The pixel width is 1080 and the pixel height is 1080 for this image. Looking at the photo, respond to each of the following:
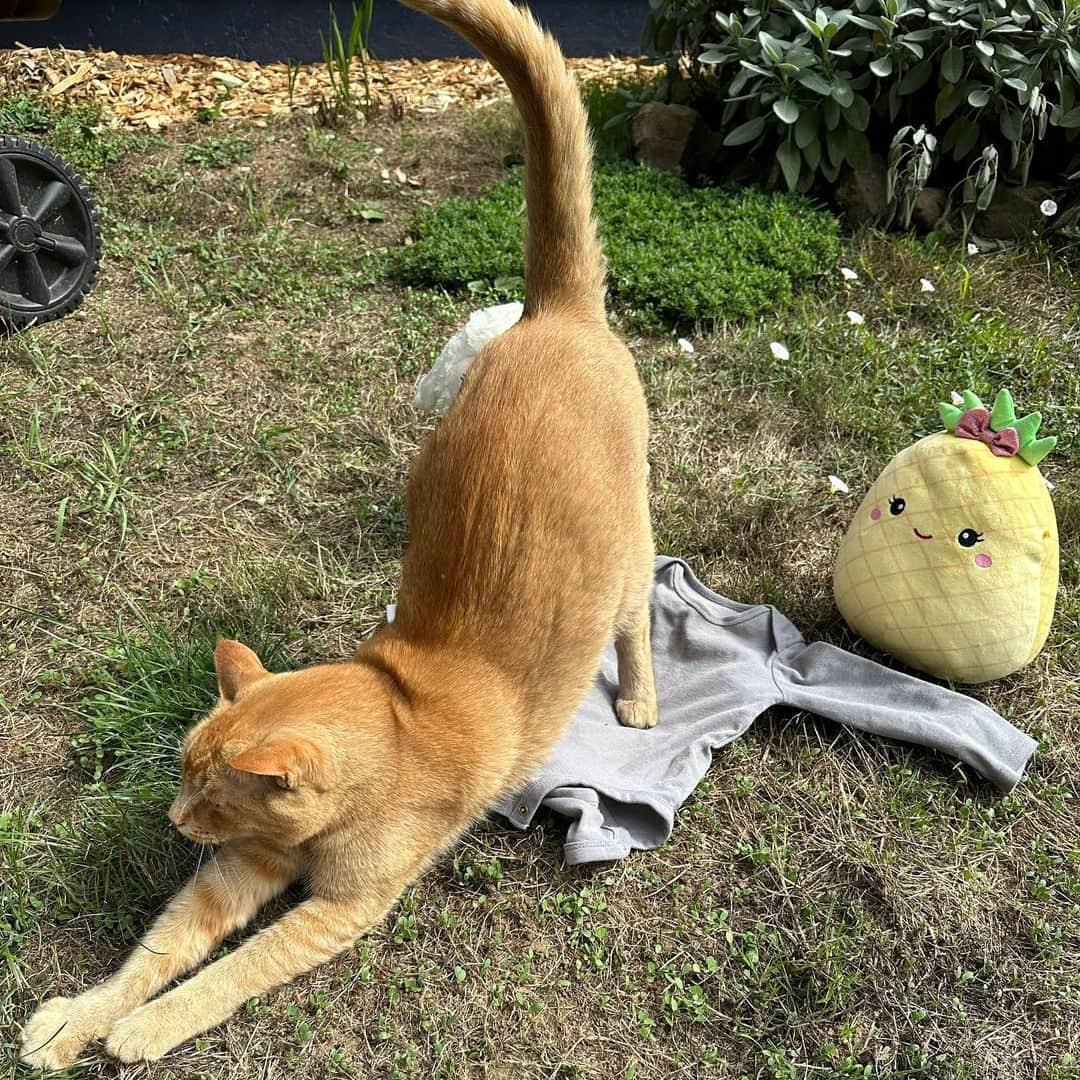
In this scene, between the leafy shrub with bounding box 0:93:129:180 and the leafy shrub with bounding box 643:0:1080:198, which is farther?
the leafy shrub with bounding box 0:93:129:180

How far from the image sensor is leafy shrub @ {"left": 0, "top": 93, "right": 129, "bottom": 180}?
4590mm

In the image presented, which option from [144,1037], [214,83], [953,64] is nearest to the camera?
[144,1037]

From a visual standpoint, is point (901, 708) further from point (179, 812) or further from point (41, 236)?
point (41, 236)

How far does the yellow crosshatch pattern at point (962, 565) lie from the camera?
2.60 m

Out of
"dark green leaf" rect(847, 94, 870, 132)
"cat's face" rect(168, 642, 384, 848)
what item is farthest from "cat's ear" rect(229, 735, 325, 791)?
"dark green leaf" rect(847, 94, 870, 132)

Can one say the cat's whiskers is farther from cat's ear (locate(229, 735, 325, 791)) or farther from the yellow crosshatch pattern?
the yellow crosshatch pattern

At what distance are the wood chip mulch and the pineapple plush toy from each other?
12.8ft

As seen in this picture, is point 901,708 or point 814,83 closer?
point 901,708

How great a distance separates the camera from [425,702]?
2.15 meters

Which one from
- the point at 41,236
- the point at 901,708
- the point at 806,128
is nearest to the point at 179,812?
the point at 901,708

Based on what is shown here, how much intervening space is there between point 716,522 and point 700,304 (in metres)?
1.21

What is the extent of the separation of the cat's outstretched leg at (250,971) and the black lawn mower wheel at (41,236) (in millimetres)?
2649

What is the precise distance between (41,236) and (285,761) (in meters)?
2.68

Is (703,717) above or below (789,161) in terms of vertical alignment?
below
